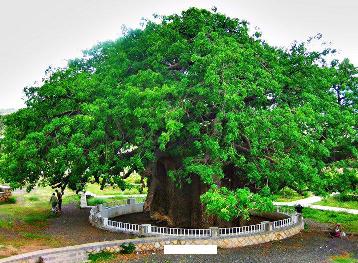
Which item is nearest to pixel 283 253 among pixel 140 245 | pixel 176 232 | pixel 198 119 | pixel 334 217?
pixel 176 232

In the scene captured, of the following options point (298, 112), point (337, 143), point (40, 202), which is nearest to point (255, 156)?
point (298, 112)

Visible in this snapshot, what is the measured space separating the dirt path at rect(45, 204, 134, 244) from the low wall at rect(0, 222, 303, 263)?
201 centimetres

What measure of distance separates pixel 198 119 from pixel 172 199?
19.2 feet

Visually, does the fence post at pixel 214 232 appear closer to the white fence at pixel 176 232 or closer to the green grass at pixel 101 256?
the white fence at pixel 176 232

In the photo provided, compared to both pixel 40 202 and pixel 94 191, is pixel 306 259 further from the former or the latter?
pixel 94 191

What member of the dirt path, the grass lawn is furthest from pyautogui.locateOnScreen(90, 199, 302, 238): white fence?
the grass lawn

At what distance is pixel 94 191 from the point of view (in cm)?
5078

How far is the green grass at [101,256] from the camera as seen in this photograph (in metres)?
19.1

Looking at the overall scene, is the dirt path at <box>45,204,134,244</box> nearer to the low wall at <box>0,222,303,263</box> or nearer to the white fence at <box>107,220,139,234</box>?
the white fence at <box>107,220,139,234</box>

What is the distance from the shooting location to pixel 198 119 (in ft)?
76.8

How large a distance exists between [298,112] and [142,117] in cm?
743

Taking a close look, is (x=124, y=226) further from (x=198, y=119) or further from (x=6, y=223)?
(x=6, y=223)

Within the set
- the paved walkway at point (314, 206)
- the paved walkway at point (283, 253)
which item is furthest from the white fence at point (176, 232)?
the paved walkway at point (314, 206)

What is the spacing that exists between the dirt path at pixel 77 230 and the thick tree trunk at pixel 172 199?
359 cm
